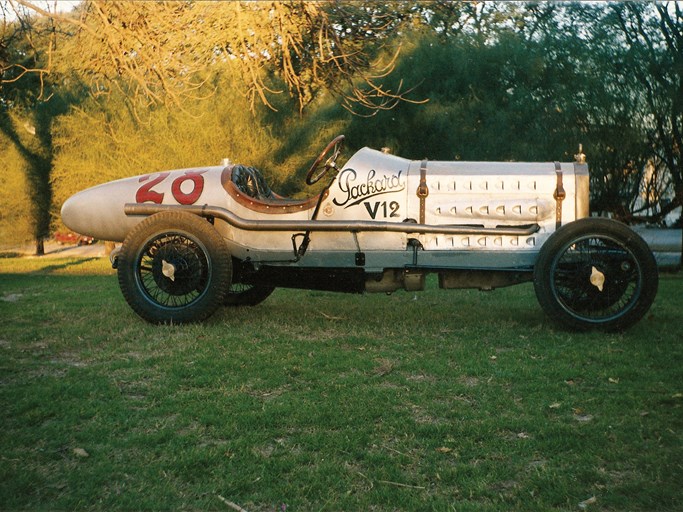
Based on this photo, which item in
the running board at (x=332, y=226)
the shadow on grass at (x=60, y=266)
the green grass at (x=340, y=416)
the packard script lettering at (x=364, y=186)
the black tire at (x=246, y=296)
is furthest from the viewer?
the shadow on grass at (x=60, y=266)

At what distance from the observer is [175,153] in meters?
14.2

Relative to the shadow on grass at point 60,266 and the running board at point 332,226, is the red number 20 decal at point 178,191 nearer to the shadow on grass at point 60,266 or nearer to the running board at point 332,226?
the running board at point 332,226

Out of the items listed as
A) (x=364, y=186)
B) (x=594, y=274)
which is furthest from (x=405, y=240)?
(x=594, y=274)

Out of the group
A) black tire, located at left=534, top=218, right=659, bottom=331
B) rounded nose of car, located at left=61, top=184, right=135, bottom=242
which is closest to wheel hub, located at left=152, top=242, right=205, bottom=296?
rounded nose of car, located at left=61, top=184, right=135, bottom=242

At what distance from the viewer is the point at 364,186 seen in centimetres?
569

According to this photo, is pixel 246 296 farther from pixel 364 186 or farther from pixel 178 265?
pixel 364 186

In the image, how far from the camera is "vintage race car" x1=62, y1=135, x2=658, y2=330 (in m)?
5.36

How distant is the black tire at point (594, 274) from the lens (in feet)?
17.3

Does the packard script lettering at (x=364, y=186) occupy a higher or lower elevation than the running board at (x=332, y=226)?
higher

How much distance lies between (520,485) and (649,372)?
79.1 inches

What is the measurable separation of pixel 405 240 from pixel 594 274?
1530 mm

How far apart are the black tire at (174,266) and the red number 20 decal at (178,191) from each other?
0.31 metres

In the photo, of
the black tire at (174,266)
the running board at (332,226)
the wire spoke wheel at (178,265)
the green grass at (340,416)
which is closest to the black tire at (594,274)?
the green grass at (340,416)

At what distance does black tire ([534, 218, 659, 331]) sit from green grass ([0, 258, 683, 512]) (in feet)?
0.60
